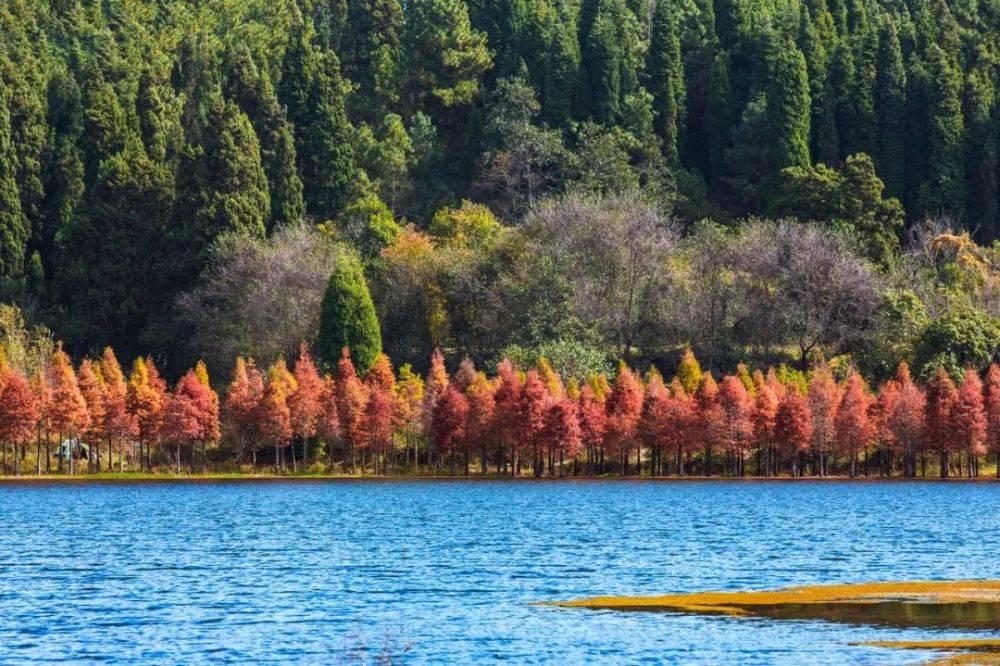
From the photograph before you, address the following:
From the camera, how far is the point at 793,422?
377 feet

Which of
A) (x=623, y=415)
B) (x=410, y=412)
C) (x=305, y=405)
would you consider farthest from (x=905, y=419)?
(x=305, y=405)

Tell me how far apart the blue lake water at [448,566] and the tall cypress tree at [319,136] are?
185ft

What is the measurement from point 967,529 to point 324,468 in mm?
57955

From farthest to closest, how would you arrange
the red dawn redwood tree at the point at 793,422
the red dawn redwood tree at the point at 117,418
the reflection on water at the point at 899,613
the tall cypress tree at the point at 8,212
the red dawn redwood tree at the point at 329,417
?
the tall cypress tree at the point at 8,212 → the red dawn redwood tree at the point at 329,417 → the red dawn redwood tree at the point at 117,418 → the red dawn redwood tree at the point at 793,422 → the reflection on water at the point at 899,613

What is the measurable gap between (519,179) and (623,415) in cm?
5459

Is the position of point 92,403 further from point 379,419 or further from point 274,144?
point 274,144

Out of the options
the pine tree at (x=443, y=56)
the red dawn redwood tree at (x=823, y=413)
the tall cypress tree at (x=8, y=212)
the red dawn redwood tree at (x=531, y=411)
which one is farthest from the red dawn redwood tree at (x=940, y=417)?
the pine tree at (x=443, y=56)

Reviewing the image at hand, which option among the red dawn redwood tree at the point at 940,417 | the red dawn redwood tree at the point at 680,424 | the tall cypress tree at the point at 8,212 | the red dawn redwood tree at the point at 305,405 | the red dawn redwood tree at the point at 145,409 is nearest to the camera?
the red dawn redwood tree at the point at 940,417

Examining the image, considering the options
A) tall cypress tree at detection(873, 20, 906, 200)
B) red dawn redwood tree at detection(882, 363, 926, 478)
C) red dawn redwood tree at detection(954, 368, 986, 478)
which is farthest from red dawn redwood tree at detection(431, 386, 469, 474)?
tall cypress tree at detection(873, 20, 906, 200)

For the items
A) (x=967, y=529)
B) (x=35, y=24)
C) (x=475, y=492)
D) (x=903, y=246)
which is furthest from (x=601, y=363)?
(x=35, y=24)

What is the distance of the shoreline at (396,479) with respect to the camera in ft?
382

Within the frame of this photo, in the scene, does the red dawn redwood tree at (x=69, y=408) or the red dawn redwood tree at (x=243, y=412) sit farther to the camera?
the red dawn redwood tree at (x=243, y=412)

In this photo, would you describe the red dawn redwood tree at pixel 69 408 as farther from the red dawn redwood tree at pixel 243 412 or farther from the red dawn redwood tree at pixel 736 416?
the red dawn redwood tree at pixel 736 416

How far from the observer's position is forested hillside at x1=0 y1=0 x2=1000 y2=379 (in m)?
140
